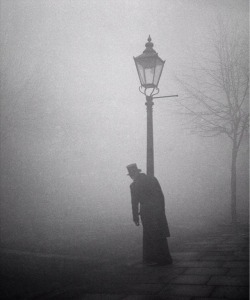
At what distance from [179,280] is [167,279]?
199mm

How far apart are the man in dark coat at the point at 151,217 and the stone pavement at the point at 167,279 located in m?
0.28

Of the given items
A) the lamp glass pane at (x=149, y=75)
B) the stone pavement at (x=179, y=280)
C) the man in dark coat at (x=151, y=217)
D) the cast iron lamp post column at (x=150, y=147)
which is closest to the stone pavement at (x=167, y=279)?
the stone pavement at (x=179, y=280)

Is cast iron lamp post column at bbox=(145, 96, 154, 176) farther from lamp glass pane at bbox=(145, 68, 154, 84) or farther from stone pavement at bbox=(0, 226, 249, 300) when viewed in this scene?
stone pavement at bbox=(0, 226, 249, 300)

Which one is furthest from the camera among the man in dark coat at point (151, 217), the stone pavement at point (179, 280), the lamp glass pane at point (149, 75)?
the lamp glass pane at point (149, 75)

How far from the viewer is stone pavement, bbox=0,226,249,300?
14.1 feet

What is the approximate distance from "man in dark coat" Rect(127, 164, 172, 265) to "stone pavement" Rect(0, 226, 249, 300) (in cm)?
28

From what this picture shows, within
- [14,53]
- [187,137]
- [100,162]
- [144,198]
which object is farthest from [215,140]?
[144,198]

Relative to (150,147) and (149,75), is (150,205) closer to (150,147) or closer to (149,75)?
(150,147)

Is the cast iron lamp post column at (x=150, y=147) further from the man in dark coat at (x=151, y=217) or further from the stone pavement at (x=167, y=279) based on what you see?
the stone pavement at (x=167, y=279)

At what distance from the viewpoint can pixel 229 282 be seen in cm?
465

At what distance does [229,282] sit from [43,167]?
18.7m

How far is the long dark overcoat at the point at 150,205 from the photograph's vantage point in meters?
6.32

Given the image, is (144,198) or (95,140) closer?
(144,198)

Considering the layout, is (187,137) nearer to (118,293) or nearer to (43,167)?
(43,167)
